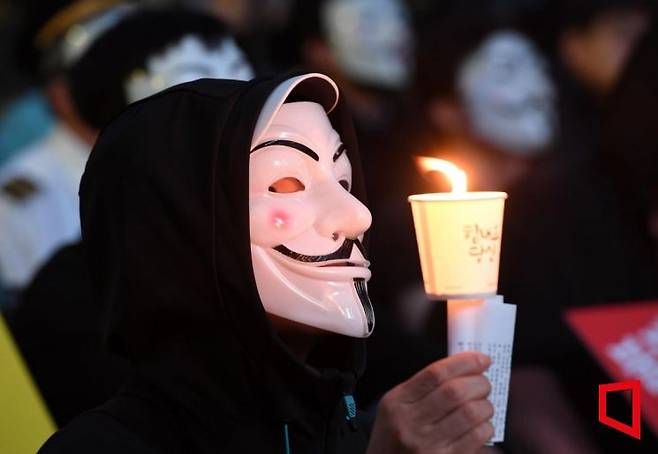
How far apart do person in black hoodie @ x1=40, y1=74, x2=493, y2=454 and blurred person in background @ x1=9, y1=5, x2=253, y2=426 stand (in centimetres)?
99

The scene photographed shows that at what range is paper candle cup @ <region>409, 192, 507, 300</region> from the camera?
7.55ft

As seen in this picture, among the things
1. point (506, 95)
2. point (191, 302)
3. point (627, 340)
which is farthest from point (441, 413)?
point (506, 95)

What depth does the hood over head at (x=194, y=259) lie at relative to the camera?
237cm

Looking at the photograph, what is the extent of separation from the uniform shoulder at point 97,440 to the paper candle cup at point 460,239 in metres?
0.55

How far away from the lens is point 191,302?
239 centimetres

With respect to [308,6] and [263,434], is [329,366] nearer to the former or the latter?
[263,434]

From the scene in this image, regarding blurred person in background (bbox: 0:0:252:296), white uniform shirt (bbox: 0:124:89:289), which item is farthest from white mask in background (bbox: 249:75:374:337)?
white uniform shirt (bbox: 0:124:89:289)

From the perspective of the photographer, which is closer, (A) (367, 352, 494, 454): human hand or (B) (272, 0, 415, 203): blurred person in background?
(A) (367, 352, 494, 454): human hand

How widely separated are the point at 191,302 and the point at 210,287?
0.13 feet

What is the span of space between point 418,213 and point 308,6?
4.52 m

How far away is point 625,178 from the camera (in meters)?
4.52

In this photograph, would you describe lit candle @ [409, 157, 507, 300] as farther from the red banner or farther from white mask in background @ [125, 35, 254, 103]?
white mask in background @ [125, 35, 254, 103]

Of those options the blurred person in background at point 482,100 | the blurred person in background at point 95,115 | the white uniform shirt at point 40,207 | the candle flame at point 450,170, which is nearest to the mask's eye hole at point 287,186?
the candle flame at point 450,170

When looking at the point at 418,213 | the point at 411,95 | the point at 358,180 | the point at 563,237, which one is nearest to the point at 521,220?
the point at 563,237
